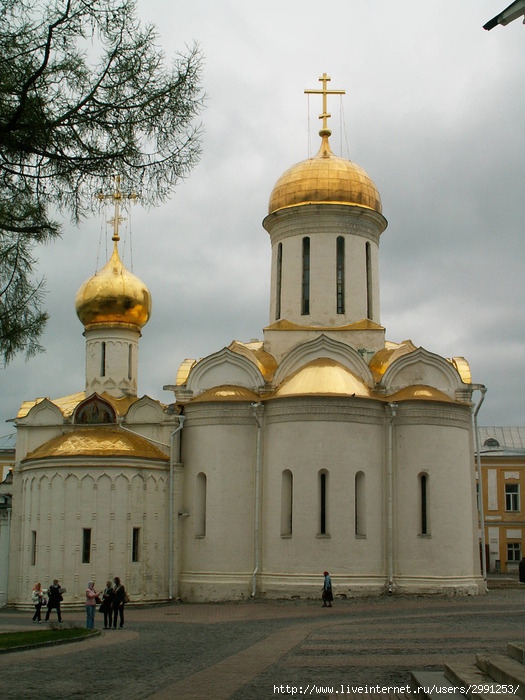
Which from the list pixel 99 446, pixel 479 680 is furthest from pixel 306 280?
pixel 479 680

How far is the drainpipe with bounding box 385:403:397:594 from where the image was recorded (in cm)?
2378

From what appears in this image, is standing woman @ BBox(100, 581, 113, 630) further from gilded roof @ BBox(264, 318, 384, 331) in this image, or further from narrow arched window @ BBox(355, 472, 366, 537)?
gilded roof @ BBox(264, 318, 384, 331)

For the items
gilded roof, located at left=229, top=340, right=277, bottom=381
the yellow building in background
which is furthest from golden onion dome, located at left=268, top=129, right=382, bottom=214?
the yellow building in background

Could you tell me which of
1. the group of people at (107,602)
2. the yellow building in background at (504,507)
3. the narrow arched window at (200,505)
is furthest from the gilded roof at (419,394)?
the yellow building in background at (504,507)

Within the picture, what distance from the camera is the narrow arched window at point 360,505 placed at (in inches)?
939

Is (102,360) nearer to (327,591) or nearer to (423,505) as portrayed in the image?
(423,505)

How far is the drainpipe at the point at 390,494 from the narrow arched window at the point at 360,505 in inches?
26.1

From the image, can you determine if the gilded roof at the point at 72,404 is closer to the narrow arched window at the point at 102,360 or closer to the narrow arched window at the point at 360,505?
the narrow arched window at the point at 102,360

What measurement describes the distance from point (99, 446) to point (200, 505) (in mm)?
3033

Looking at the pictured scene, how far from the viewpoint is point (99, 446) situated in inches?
953

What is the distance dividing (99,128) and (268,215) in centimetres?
1918

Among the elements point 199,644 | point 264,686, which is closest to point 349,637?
point 199,644

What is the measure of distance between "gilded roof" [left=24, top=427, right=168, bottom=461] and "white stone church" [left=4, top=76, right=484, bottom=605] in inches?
2.3

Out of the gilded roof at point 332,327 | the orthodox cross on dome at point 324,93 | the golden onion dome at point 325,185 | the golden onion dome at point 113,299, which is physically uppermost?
the orthodox cross on dome at point 324,93
